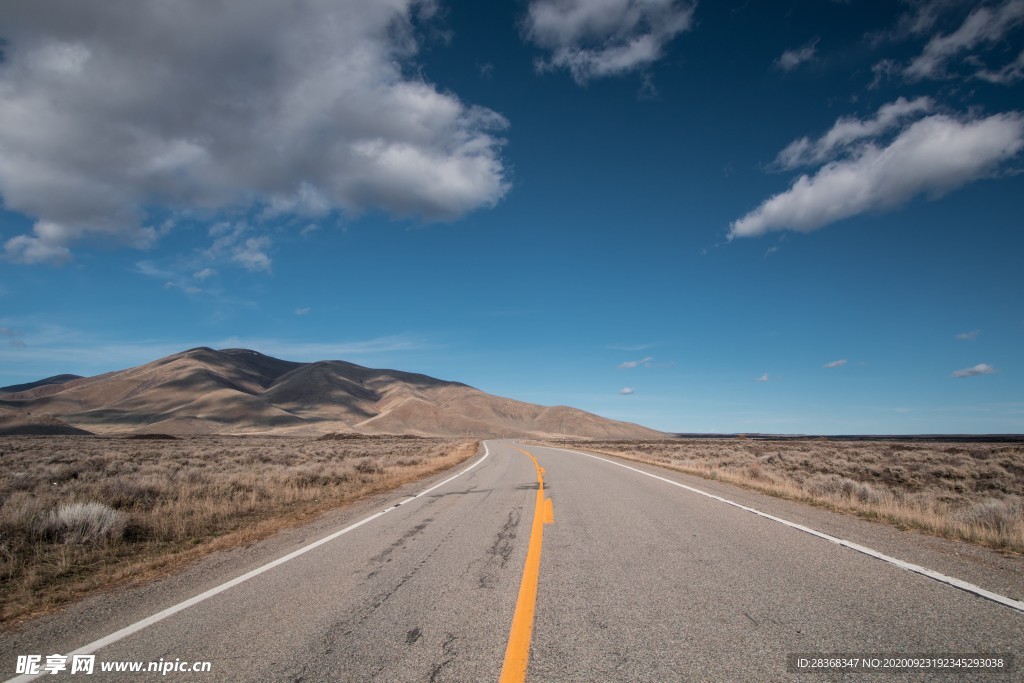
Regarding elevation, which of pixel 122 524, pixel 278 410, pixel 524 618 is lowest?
pixel 122 524

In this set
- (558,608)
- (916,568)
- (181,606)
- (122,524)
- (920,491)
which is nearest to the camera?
(558,608)

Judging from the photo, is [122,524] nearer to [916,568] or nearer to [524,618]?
[524,618]

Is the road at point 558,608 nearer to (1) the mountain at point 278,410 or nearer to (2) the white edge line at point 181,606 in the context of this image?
(2) the white edge line at point 181,606

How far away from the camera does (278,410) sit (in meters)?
138

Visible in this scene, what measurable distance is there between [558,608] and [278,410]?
490 ft

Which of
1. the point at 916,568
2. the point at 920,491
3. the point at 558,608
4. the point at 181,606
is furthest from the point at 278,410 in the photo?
the point at 916,568

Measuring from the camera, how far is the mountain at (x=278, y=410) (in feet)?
408

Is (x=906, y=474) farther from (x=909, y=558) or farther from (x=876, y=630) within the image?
(x=876, y=630)

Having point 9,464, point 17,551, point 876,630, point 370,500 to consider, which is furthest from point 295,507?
point 9,464

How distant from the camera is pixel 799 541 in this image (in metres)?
7.09

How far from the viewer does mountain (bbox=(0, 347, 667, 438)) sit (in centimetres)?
12425

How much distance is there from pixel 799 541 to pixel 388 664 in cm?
606

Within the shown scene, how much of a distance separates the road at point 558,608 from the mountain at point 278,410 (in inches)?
4261

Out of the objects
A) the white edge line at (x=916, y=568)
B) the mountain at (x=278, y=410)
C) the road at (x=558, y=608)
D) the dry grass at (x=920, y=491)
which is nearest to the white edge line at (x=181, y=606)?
the road at (x=558, y=608)
